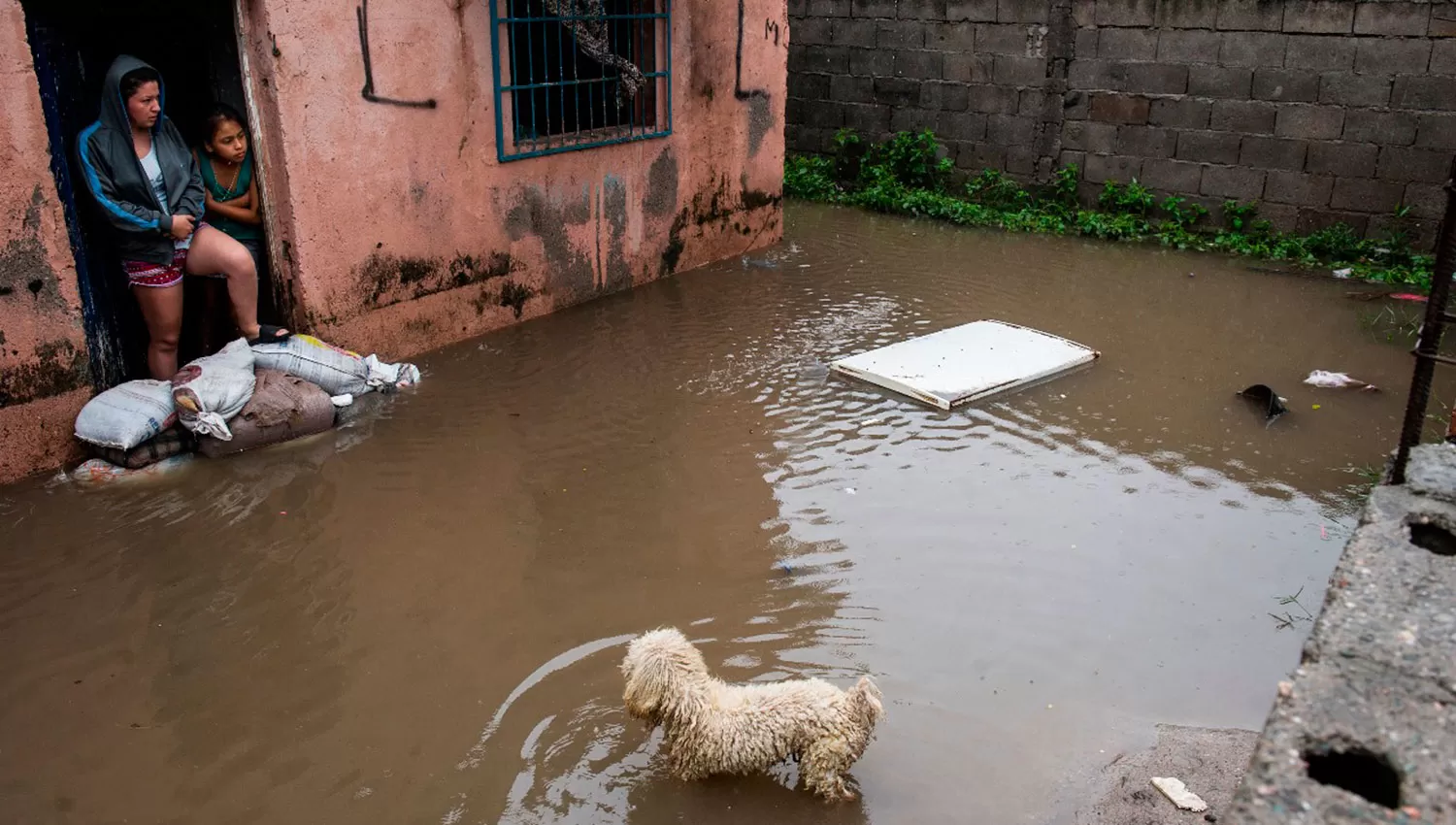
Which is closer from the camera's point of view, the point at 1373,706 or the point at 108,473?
the point at 1373,706

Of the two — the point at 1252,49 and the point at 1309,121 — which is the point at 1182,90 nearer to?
the point at 1252,49

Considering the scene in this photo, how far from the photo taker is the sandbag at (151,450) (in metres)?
5.16

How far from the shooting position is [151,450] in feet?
17.1

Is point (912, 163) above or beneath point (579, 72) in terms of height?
beneath

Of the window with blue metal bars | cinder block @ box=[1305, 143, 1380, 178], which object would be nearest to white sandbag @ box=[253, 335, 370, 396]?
the window with blue metal bars

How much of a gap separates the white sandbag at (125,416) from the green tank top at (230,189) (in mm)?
1105

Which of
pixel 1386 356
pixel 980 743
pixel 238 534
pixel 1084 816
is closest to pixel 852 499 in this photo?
pixel 980 743

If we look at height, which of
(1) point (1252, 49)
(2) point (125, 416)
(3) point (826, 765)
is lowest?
(3) point (826, 765)

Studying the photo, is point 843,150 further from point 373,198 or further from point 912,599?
point 912,599

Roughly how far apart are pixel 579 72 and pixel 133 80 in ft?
13.6

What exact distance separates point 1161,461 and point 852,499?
1744mm

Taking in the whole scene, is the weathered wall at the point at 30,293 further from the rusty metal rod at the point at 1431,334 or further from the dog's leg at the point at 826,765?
the rusty metal rod at the point at 1431,334

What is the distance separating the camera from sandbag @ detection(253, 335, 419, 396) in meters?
5.80

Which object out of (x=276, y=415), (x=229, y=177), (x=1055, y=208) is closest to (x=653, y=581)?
(x=276, y=415)
